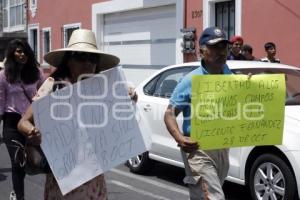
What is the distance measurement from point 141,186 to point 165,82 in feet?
4.34

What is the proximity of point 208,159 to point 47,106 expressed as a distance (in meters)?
1.22

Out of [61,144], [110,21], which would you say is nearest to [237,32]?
[110,21]

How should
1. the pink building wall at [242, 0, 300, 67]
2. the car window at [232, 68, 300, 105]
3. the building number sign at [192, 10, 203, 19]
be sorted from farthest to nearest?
the building number sign at [192, 10, 203, 19]
the pink building wall at [242, 0, 300, 67]
the car window at [232, 68, 300, 105]

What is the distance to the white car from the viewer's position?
5.41 m

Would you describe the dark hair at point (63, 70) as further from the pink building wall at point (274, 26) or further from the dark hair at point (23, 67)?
the pink building wall at point (274, 26)

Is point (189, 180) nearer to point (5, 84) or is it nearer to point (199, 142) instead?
point (199, 142)

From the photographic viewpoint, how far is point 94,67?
11.1 ft

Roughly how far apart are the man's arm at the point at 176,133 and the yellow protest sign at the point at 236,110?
49 mm

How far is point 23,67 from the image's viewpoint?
566cm

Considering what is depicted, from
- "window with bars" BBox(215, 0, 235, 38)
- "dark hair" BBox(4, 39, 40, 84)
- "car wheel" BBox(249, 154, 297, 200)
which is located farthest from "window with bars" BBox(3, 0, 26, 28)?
"car wheel" BBox(249, 154, 297, 200)

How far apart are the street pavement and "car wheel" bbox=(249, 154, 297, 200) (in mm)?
736

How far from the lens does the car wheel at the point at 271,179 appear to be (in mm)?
5410

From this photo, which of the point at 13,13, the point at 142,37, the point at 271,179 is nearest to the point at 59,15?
the point at 142,37

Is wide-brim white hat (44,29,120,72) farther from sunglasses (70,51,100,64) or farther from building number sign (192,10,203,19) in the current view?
building number sign (192,10,203,19)
